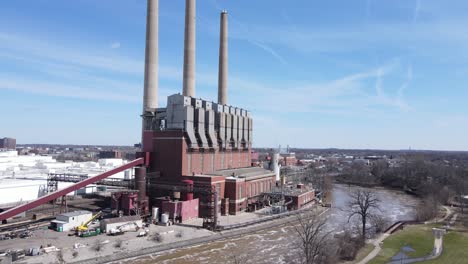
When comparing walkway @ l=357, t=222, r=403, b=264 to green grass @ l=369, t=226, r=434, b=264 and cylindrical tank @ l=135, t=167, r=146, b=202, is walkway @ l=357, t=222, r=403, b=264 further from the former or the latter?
cylindrical tank @ l=135, t=167, r=146, b=202

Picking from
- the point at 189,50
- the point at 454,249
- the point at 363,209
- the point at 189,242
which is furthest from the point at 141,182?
the point at 454,249

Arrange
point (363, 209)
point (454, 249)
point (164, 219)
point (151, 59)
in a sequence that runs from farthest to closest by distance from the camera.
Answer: point (151, 59)
point (164, 219)
point (363, 209)
point (454, 249)

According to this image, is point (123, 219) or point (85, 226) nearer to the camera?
point (85, 226)

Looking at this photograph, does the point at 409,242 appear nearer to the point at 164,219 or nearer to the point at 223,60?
the point at 164,219

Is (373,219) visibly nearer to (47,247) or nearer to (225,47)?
(47,247)

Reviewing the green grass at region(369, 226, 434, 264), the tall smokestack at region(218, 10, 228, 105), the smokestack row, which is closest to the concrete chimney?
the smokestack row

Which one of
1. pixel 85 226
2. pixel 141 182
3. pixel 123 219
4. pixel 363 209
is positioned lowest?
pixel 85 226
